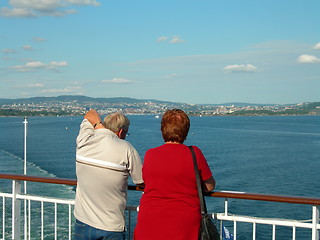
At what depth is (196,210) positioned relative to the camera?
2.39 metres

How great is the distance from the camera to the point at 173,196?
93.7 inches

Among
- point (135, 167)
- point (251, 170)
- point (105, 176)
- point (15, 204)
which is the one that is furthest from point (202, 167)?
point (251, 170)

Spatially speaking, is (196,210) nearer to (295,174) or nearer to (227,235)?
(227,235)

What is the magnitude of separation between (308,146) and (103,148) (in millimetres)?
58961

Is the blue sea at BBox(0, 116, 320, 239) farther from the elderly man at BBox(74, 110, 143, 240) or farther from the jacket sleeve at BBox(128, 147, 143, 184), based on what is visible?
the jacket sleeve at BBox(128, 147, 143, 184)

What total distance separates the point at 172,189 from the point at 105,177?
0.56 metres

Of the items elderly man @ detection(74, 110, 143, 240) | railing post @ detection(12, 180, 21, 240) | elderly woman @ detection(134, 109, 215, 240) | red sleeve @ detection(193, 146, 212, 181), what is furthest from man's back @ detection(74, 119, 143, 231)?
railing post @ detection(12, 180, 21, 240)

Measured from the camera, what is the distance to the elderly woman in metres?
2.37

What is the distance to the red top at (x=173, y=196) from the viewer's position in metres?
2.37

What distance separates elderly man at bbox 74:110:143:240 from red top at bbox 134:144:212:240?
0.28 metres

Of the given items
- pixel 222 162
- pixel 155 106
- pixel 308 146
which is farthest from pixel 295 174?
pixel 155 106

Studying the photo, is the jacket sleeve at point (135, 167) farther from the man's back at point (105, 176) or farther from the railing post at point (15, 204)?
the railing post at point (15, 204)

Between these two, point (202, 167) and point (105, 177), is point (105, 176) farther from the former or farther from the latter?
point (202, 167)

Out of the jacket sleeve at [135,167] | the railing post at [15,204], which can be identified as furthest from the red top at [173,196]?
the railing post at [15,204]
